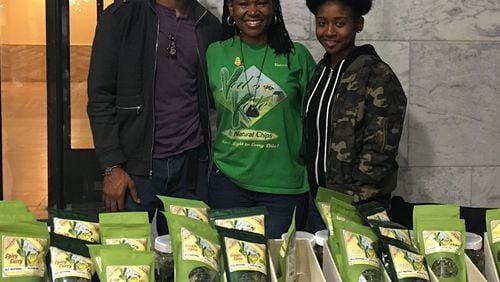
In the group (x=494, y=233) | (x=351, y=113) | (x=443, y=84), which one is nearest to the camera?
(x=494, y=233)

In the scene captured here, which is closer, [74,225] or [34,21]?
[74,225]

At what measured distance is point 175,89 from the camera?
2229mm

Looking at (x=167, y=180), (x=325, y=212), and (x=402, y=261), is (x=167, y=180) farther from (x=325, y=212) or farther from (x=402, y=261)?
(x=402, y=261)

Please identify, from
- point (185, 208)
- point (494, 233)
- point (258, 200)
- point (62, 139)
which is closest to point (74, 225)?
point (185, 208)

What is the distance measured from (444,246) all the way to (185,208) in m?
0.50

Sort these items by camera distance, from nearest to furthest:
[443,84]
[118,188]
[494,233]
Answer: [494,233] < [118,188] < [443,84]

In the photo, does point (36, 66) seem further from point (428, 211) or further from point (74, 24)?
point (428, 211)

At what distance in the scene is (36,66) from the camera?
2.98 m

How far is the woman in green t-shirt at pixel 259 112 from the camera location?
219 centimetres

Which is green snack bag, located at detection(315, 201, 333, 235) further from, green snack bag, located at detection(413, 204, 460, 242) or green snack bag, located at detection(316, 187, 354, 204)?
green snack bag, located at detection(413, 204, 460, 242)

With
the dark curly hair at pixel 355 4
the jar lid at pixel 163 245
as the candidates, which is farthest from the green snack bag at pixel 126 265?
the dark curly hair at pixel 355 4

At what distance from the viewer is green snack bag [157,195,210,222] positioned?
1.31 m

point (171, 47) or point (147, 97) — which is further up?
point (171, 47)

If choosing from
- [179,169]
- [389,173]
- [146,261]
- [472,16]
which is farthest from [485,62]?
[146,261]
